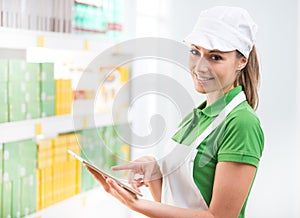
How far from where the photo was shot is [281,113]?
296cm

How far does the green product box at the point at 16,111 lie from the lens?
224 cm

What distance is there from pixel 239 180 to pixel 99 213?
1.91 metres

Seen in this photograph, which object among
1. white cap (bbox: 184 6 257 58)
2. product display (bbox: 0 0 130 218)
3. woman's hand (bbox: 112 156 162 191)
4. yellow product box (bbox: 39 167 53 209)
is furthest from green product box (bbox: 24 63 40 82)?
white cap (bbox: 184 6 257 58)

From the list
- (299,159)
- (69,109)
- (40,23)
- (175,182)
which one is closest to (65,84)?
(69,109)

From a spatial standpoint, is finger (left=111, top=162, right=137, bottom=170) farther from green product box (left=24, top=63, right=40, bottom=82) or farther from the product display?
green product box (left=24, top=63, right=40, bottom=82)

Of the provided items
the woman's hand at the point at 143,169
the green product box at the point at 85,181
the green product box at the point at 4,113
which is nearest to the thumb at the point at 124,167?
the woman's hand at the point at 143,169

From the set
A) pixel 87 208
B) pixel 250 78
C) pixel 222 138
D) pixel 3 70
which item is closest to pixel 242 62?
pixel 250 78

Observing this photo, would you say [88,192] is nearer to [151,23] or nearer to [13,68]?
[13,68]

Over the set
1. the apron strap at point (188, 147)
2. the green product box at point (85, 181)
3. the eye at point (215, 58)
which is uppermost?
the eye at point (215, 58)

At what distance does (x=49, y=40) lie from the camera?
2422 millimetres

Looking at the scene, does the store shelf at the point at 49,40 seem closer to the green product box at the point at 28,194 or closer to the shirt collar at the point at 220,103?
the green product box at the point at 28,194

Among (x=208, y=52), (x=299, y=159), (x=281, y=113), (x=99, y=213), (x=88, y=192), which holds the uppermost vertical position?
(x=208, y=52)

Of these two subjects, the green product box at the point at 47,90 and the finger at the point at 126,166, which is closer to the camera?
the finger at the point at 126,166

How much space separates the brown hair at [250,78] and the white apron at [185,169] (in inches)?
2.4
